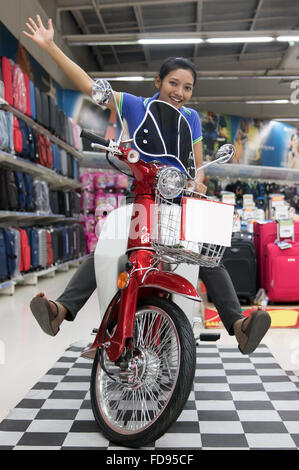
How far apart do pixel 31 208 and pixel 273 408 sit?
4.57 m

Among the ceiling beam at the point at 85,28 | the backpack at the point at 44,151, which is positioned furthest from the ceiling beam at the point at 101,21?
the backpack at the point at 44,151

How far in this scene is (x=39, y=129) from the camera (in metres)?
6.34

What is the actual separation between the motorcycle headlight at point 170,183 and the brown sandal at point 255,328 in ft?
1.84

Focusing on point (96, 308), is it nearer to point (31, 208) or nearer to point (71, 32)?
point (31, 208)

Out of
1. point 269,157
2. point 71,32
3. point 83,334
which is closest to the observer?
point 83,334

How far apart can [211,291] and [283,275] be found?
2.09m

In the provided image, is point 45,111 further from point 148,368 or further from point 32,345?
point 148,368

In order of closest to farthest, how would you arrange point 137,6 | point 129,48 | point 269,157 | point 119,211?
point 119,211
point 137,6
point 129,48
point 269,157

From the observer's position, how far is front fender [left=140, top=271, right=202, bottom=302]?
1507mm

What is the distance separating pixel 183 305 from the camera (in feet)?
6.64

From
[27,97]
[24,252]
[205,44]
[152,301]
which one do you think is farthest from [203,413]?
[205,44]

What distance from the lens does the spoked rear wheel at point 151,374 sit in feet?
4.64

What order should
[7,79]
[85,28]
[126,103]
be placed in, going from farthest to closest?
[85,28] < [7,79] < [126,103]

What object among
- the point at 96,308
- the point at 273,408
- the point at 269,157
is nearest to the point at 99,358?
the point at 273,408
